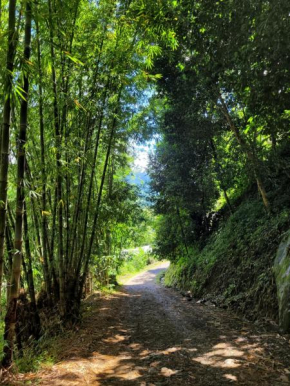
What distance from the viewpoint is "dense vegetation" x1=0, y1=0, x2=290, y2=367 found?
272 cm

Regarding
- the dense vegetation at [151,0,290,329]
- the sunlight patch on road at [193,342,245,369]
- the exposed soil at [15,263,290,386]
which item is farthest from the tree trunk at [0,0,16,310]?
the sunlight patch on road at [193,342,245,369]

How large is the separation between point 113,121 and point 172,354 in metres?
3.67

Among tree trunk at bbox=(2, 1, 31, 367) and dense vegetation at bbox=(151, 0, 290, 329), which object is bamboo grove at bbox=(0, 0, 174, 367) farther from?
dense vegetation at bbox=(151, 0, 290, 329)

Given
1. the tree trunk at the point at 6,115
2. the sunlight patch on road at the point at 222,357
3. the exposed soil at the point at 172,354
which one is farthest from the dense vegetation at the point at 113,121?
the sunlight patch on road at the point at 222,357

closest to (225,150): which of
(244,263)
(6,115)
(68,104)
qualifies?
(244,263)

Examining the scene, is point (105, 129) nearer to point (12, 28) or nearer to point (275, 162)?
point (12, 28)

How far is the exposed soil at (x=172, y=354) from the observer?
275 centimetres

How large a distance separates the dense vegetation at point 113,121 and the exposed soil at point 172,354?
1.96 feet

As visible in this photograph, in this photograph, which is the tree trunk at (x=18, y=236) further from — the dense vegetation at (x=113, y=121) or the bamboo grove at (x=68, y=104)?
the bamboo grove at (x=68, y=104)

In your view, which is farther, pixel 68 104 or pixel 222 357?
pixel 68 104

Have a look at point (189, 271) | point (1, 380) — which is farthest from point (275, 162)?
point (1, 380)

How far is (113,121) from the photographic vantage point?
5051 mm

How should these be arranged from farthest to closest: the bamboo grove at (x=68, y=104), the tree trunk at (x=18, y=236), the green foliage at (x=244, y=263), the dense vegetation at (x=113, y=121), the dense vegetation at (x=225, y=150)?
1. the green foliage at (x=244, y=263)
2. the bamboo grove at (x=68, y=104)
3. the dense vegetation at (x=225, y=150)
4. the dense vegetation at (x=113, y=121)
5. the tree trunk at (x=18, y=236)

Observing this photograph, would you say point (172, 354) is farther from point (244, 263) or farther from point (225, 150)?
point (225, 150)
